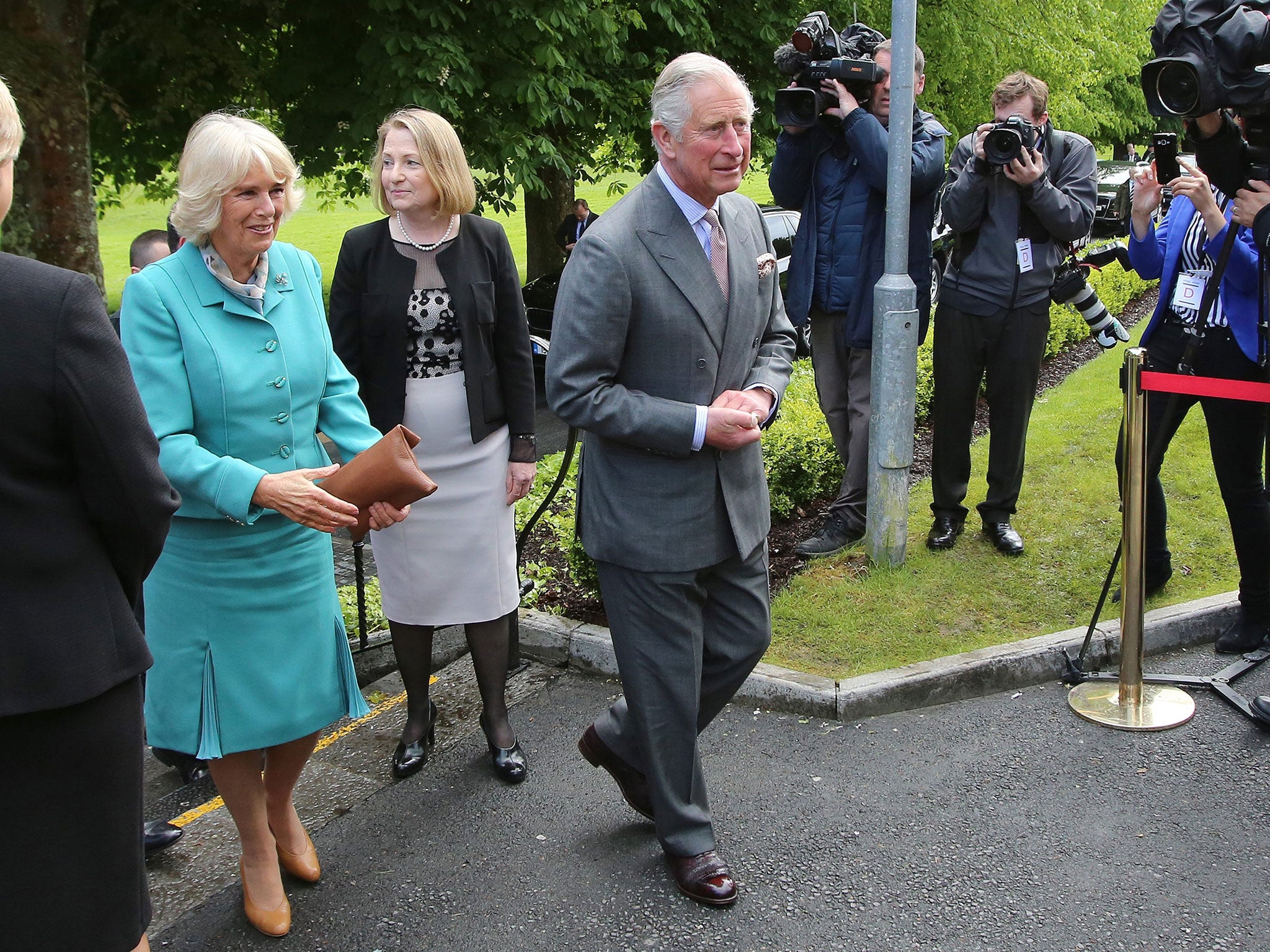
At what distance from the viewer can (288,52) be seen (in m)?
13.1

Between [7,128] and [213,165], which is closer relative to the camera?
[7,128]

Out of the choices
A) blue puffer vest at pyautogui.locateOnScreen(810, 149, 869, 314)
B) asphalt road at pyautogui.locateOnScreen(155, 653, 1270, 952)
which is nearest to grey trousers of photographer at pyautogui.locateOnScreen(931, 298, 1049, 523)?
blue puffer vest at pyautogui.locateOnScreen(810, 149, 869, 314)

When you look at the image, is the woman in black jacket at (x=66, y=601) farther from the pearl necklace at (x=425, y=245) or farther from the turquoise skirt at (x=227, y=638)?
the pearl necklace at (x=425, y=245)

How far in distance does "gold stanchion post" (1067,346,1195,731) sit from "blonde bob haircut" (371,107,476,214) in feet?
8.12

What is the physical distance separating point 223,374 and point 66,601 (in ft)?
3.50

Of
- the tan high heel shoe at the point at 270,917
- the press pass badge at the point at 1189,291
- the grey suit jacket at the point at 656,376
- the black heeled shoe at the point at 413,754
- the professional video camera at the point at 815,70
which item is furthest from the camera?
the professional video camera at the point at 815,70

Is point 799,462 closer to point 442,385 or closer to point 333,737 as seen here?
point 442,385

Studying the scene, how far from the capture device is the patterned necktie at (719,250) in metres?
3.34

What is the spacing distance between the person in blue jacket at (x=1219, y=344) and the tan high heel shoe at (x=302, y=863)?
139 inches

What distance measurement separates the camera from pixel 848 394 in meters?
6.02

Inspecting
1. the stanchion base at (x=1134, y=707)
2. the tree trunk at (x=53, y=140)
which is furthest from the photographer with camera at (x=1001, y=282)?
the tree trunk at (x=53, y=140)

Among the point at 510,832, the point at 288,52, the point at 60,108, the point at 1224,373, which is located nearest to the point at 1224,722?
the point at 1224,373

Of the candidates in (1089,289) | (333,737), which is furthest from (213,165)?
(1089,289)

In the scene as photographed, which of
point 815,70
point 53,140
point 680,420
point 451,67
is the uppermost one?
point 451,67
